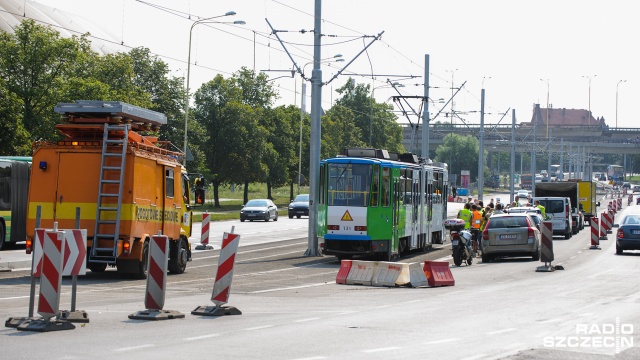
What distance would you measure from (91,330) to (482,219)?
79.3 ft

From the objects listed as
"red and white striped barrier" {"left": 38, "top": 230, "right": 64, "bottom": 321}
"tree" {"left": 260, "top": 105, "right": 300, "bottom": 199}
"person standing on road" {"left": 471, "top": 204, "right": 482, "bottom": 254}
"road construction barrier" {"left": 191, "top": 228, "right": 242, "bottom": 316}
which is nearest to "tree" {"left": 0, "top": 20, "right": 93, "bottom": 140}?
"person standing on road" {"left": 471, "top": 204, "right": 482, "bottom": 254}

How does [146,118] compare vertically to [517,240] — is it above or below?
above

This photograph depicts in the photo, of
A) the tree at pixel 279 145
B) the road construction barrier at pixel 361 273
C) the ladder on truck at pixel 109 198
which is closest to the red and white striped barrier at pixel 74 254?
the ladder on truck at pixel 109 198

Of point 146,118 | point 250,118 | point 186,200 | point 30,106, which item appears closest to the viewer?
point 146,118

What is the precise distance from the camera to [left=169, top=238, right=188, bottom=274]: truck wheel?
2547 cm

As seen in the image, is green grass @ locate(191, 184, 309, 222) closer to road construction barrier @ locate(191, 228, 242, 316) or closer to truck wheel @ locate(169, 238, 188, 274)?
truck wheel @ locate(169, 238, 188, 274)

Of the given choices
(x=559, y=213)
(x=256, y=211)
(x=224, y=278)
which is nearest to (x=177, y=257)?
(x=224, y=278)

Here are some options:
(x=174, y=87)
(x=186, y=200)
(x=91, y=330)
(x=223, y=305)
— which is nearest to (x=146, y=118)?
(x=186, y=200)

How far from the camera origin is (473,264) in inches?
1287

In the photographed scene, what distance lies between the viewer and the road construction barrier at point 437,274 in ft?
75.5

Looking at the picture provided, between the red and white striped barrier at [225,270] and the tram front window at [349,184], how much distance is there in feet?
50.8

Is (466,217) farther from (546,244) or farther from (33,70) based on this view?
(33,70)

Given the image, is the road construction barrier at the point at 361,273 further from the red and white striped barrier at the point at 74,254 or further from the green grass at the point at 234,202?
the green grass at the point at 234,202

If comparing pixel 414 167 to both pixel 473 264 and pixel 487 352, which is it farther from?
pixel 487 352
